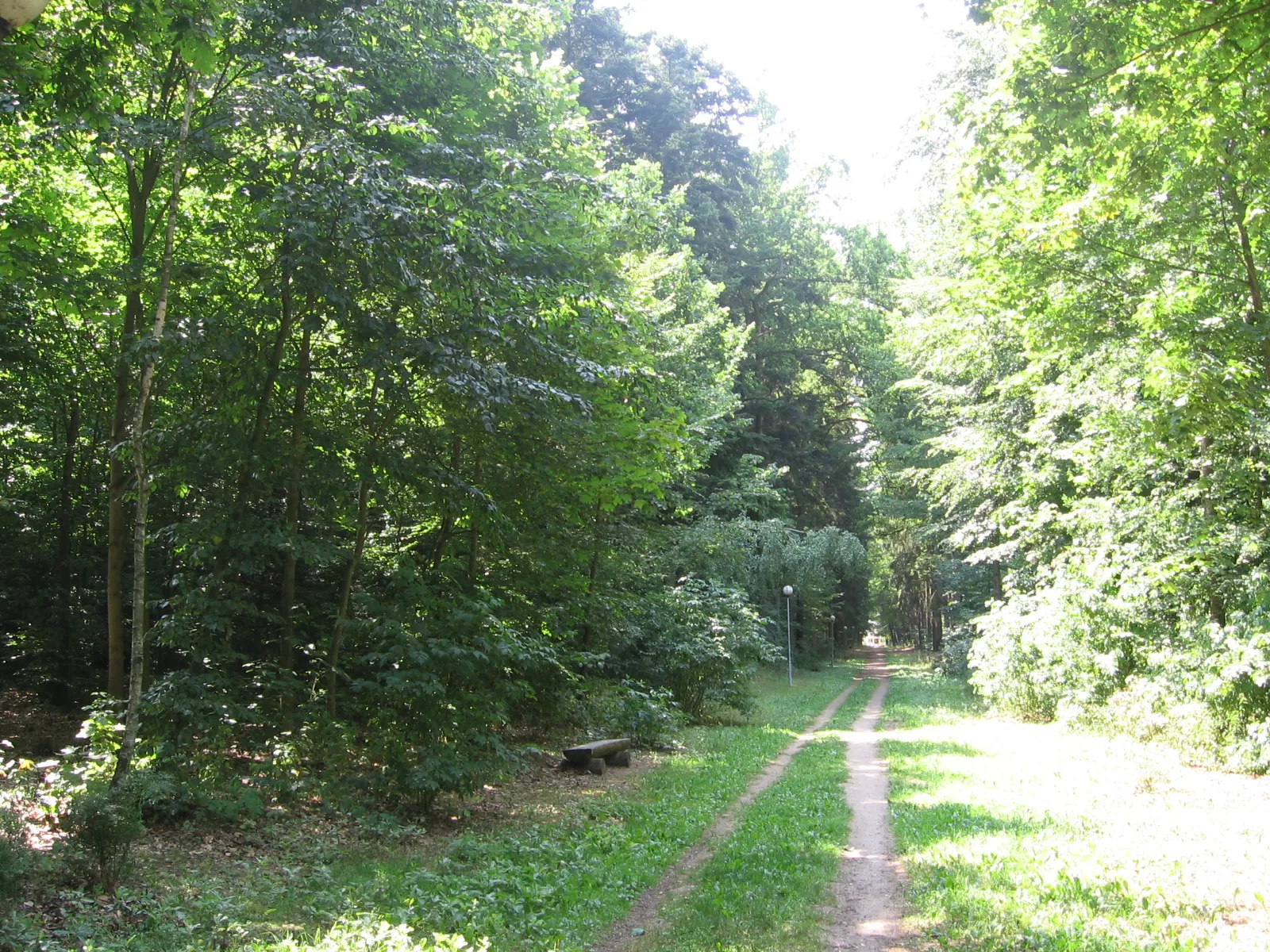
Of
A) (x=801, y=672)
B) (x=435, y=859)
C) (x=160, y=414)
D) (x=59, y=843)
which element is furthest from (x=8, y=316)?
(x=801, y=672)

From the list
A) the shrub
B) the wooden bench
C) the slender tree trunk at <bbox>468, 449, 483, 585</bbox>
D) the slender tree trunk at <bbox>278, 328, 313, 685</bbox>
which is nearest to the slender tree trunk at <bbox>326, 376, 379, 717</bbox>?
the slender tree trunk at <bbox>278, 328, 313, 685</bbox>

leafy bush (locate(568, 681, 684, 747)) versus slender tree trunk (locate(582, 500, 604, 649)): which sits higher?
slender tree trunk (locate(582, 500, 604, 649))

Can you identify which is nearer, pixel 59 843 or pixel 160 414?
pixel 59 843

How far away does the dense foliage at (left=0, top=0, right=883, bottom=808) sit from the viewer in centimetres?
798

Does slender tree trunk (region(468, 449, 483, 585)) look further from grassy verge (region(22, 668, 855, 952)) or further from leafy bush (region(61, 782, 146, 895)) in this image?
leafy bush (region(61, 782, 146, 895))

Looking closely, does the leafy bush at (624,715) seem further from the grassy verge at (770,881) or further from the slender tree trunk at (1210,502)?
the slender tree trunk at (1210,502)

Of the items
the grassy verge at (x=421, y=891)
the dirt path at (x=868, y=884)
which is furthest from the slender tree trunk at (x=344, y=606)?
the dirt path at (x=868, y=884)

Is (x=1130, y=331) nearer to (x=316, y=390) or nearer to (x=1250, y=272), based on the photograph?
(x=1250, y=272)

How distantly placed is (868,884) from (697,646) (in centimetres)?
1052

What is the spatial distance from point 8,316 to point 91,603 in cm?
448

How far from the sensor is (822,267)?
37.9 meters

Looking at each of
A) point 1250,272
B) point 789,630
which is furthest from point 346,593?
point 789,630

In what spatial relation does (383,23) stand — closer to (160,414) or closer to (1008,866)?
(160,414)

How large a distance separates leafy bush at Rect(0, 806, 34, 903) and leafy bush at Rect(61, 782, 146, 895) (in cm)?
26
